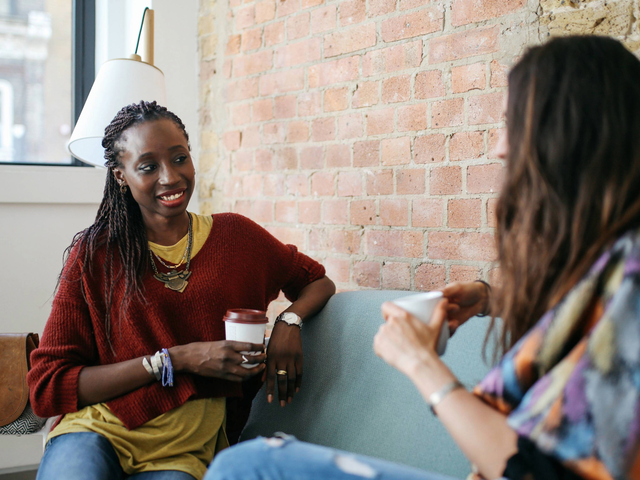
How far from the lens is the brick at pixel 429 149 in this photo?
174cm

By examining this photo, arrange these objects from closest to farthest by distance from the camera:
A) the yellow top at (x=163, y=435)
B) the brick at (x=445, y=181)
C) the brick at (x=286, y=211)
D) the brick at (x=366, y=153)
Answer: the yellow top at (x=163, y=435) < the brick at (x=445, y=181) < the brick at (x=366, y=153) < the brick at (x=286, y=211)

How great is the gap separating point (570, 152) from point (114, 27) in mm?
2443

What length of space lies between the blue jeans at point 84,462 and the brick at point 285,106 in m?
1.34

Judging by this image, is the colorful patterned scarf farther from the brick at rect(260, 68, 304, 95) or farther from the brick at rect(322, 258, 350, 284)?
the brick at rect(260, 68, 304, 95)

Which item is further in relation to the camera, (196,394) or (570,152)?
(196,394)

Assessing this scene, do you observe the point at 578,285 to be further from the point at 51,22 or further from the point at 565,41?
the point at 51,22

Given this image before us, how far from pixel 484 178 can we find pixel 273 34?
1.13 m

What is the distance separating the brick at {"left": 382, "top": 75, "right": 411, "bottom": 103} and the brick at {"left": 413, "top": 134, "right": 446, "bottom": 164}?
0.15 m

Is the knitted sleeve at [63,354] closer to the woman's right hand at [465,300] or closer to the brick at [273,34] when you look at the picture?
the woman's right hand at [465,300]

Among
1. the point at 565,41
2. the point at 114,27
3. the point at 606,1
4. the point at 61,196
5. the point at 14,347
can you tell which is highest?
the point at 114,27

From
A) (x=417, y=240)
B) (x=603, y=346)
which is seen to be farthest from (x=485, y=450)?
(x=417, y=240)

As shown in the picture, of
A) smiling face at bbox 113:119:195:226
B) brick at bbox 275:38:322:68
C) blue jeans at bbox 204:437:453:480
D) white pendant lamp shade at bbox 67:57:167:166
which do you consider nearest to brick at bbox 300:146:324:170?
brick at bbox 275:38:322:68

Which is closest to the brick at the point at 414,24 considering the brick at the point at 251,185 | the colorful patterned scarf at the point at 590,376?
the brick at the point at 251,185

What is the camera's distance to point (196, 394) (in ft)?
4.77
